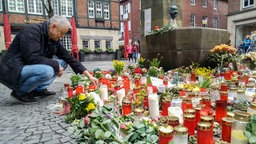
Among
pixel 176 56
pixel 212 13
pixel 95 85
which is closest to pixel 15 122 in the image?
pixel 95 85

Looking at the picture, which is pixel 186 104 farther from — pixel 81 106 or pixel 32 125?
pixel 32 125

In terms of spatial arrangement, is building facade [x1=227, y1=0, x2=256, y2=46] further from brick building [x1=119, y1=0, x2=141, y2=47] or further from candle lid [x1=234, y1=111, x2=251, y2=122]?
candle lid [x1=234, y1=111, x2=251, y2=122]

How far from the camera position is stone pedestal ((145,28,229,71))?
5.00 m

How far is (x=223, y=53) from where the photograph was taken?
4.68 metres

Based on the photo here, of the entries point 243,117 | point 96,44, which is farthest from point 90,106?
point 96,44

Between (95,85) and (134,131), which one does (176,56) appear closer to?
(95,85)

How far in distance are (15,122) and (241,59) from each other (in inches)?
198

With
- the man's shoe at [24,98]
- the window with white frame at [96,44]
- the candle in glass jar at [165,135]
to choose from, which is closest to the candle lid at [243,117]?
the candle in glass jar at [165,135]

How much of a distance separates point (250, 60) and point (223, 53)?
2.56 ft

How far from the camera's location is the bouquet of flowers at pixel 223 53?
4593mm

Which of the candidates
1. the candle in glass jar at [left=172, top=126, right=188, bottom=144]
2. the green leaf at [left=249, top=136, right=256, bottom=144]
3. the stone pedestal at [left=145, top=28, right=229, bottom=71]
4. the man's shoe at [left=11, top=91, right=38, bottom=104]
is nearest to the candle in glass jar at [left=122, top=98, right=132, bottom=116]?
the candle in glass jar at [left=172, top=126, right=188, bottom=144]

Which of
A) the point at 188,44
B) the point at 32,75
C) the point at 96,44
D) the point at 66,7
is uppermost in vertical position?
the point at 66,7

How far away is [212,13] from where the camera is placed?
28078 mm

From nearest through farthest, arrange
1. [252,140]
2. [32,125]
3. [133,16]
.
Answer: [252,140] → [32,125] → [133,16]
